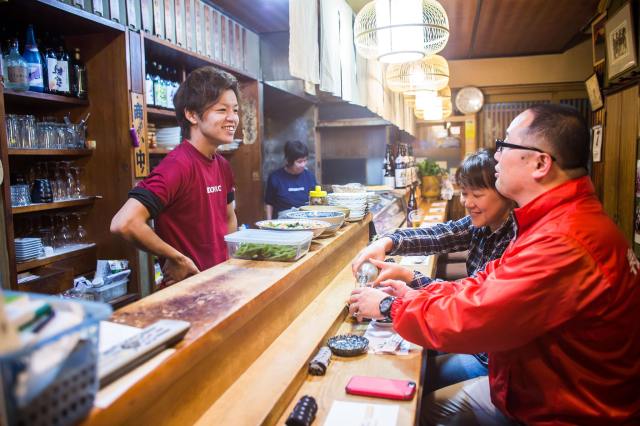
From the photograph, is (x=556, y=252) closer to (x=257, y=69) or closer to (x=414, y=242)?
(x=414, y=242)

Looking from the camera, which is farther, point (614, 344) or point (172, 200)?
point (172, 200)

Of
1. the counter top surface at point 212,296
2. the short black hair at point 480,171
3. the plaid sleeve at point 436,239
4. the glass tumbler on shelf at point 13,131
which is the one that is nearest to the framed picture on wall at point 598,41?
the plaid sleeve at point 436,239

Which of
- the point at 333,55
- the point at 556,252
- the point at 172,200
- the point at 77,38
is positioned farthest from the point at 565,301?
the point at 77,38

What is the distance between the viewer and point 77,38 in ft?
12.7

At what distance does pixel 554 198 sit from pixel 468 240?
1.40 m

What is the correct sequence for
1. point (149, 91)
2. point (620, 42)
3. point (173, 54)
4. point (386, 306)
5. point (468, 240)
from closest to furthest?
point (386, 306)
point (468, 240)
point (149, 91)
point (173, 54)
point (620, 42)

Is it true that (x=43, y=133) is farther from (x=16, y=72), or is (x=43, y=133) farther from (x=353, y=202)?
(x=353, y=202)

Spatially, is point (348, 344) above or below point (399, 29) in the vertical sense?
below

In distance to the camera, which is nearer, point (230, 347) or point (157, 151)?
point (230, 347)

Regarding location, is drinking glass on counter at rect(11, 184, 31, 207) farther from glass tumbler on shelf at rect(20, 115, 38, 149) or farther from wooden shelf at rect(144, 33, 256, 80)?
wooden shelf at rect(144, 33, 256, 80)

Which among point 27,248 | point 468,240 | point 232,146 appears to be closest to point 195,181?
point 27,248

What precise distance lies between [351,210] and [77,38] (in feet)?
8.16

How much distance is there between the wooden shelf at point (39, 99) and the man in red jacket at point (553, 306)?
2.81 meters

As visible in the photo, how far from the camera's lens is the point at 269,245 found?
2.20 m
